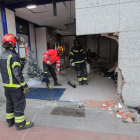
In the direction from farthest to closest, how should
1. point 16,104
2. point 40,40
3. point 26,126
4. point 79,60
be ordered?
point 40,40
point 79,60
point 26,126
point 16,104

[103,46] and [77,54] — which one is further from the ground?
[103,46]

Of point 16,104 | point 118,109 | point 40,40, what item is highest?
point 40,40

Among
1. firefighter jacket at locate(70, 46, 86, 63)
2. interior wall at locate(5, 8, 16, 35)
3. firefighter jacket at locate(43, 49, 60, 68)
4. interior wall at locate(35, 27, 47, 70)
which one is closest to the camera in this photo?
interior wall at locate(5, 8, 16, 35)

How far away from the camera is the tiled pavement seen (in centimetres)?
237

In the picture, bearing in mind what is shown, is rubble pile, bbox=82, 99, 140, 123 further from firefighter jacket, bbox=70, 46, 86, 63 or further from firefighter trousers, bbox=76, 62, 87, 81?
firefighter jacket, bbox=70, 46, 86, 63

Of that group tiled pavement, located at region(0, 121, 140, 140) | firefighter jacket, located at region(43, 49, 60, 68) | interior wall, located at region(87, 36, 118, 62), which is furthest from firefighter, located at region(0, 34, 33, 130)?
interior wall, located at region(87, 36, 118, 62)

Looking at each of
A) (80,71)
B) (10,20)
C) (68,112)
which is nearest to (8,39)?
(68,112)

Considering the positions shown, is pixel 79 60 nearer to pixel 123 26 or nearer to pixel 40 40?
pixel 123 26

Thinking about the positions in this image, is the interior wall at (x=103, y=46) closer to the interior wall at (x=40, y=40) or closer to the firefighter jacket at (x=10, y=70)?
the interior wall at (x=40, y=40)

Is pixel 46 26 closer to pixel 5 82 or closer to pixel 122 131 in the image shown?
pixel 5 82

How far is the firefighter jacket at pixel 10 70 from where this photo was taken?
2.41m

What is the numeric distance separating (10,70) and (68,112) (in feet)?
6.22

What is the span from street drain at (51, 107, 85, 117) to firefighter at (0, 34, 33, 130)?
82cm

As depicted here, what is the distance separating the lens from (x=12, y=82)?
2512 mm
